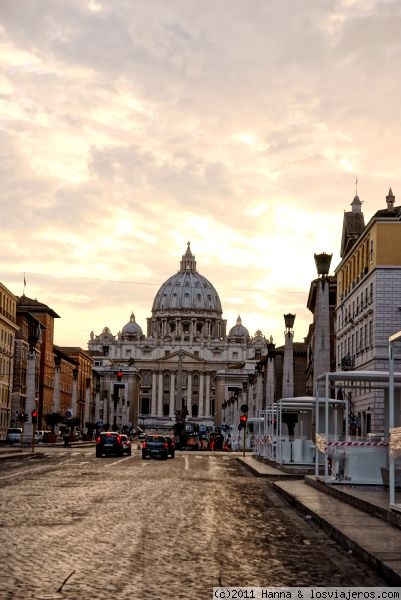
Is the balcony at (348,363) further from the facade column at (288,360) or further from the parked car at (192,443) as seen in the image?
the parked car at (192,443)

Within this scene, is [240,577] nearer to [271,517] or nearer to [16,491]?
[271,517]

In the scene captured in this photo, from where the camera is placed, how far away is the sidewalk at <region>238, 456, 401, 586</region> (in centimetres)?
1181

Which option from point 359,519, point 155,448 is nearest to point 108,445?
point 155,448

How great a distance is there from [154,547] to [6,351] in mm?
84733

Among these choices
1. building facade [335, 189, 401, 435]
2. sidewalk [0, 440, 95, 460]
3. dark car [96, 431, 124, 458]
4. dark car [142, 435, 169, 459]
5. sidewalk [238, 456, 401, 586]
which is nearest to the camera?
sidewalk [238, 456, 401, 586]

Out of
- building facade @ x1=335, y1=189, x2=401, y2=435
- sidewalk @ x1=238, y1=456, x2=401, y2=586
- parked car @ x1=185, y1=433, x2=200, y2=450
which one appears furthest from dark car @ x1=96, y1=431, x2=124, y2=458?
sidewalk @ x1=238, y1=456, x2=401, y2=586

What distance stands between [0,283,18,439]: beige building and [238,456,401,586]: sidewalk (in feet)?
225

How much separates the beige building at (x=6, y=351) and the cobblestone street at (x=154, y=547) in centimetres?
7105

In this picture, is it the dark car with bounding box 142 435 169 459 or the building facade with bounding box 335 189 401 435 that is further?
the building facade with bounding box 335 189 401 435

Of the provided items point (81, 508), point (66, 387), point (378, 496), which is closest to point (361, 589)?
point (81, 508)

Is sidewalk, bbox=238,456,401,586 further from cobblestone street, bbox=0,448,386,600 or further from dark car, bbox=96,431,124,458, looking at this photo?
dark car, bbox=96,431,124,458

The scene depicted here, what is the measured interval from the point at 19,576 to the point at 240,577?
7.65 ft

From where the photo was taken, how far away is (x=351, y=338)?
66.7m

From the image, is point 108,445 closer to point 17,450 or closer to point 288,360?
point 17,450
